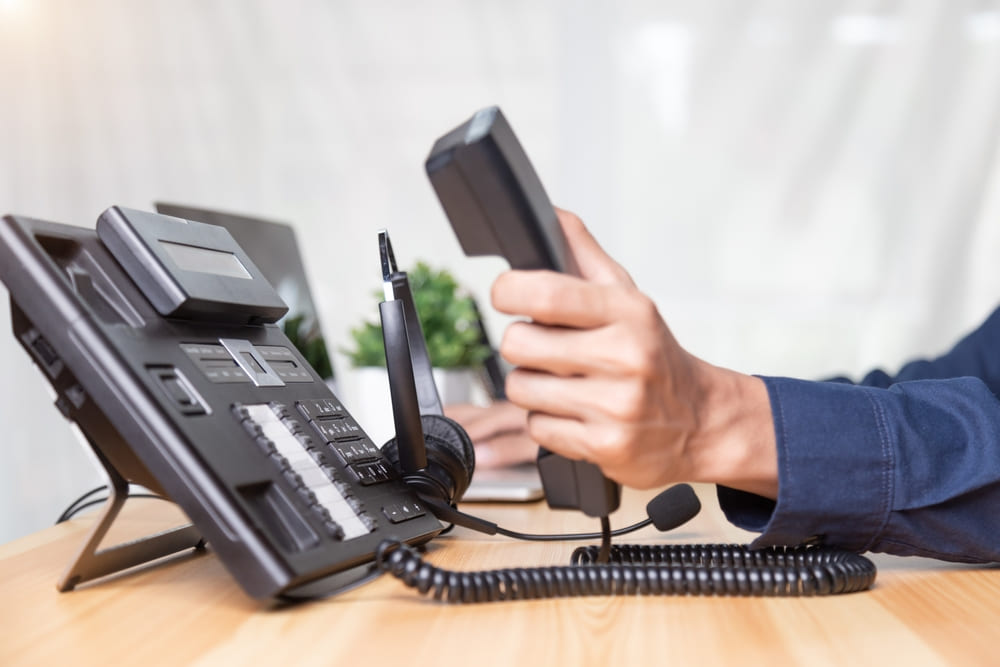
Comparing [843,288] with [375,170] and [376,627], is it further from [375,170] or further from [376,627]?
[376,627]

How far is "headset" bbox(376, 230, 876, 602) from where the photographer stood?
53cm

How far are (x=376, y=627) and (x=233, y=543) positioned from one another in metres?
0.09

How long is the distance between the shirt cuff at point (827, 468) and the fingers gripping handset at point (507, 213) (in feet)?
0.46

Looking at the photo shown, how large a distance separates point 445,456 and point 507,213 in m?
0.28

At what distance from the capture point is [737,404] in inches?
23.3

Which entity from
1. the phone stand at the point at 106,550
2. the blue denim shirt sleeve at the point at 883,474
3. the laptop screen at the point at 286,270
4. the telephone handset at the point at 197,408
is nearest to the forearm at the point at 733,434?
the blue denim shirt sleeve at the point at 883,474

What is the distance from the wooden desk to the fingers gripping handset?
0.07 m

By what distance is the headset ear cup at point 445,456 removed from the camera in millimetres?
693

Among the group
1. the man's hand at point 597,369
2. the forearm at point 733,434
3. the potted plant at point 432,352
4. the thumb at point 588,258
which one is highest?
the thumb at point 588,258

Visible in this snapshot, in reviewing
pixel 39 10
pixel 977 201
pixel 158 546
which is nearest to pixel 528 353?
pixel 158 546

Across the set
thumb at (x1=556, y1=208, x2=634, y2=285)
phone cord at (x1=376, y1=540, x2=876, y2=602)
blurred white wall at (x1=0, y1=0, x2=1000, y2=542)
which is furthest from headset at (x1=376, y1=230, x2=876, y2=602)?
blurred white wall at (x1=0, y1=0, x2=1000, y2=542)

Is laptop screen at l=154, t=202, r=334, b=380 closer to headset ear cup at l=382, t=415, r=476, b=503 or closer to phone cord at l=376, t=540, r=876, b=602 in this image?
headset ear cup at l=382, t=415, r=476, b=503

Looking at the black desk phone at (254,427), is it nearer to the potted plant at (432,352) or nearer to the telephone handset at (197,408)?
the telephone handset at (197,408)

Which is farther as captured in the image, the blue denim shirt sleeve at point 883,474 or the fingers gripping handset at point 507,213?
the blue denim shirt sleeve at point 883,474
